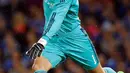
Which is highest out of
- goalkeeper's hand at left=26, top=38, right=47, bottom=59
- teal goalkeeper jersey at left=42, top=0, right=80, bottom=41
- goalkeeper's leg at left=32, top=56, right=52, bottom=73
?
teal goalkeeper jersey at left=42, top=0, right=80, bottom=41

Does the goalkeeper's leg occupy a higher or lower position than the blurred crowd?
higher

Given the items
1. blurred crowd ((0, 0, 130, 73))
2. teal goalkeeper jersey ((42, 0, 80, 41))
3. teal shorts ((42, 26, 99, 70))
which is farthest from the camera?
blurred crowd ((0, 0, 130, 73))

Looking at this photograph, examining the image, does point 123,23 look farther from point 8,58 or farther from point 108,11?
point 8,58

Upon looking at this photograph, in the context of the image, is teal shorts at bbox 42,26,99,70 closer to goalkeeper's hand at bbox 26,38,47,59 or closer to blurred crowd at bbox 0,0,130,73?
goalkeeper's hand at bbox 26,38,47,59

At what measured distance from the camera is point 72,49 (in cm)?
751

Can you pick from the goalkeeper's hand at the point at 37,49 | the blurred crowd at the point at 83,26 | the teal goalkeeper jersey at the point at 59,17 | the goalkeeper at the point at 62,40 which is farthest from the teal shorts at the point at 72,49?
the blurred crowd at the point at 83,26

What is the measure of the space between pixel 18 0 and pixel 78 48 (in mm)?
6047

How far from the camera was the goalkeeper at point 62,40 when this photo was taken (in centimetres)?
711

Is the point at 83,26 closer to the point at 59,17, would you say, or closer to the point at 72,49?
the point at 72,49

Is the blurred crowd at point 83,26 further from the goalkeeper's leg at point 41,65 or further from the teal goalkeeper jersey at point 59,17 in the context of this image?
the goalkeeper's leg at point 41,65

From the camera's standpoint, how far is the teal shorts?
24.3 ft

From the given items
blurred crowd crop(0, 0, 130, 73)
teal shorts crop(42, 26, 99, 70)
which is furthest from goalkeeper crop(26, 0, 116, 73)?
blurred crowd crop(0, 0, 130, 73)

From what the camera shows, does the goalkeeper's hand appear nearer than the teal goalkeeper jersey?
Yes

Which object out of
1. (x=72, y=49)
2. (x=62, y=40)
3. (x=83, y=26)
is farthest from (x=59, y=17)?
(x=83, y=26)
